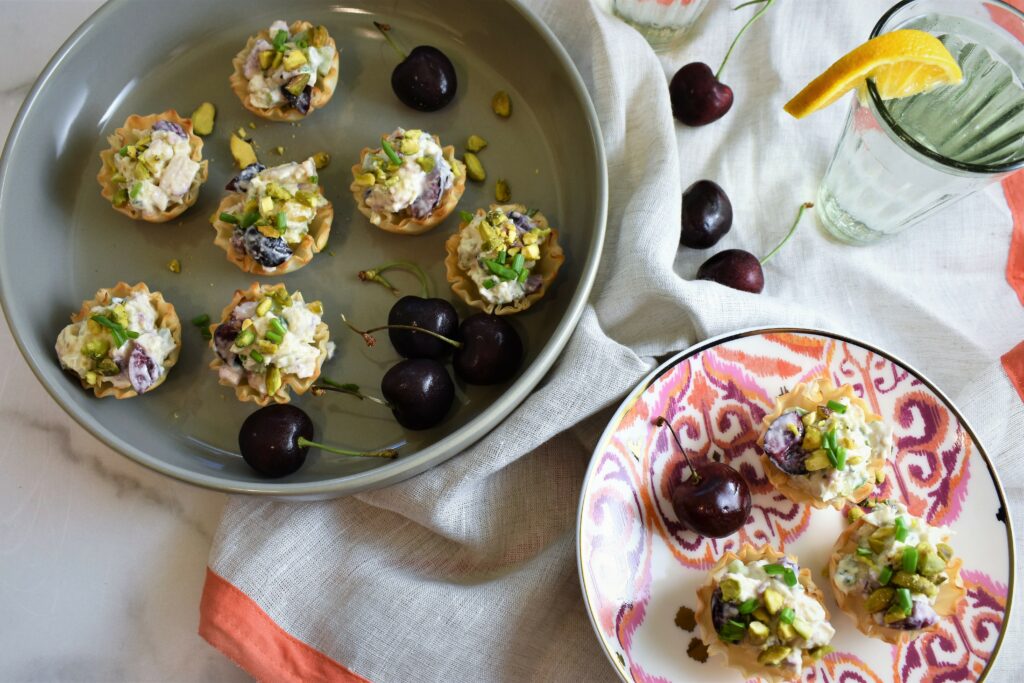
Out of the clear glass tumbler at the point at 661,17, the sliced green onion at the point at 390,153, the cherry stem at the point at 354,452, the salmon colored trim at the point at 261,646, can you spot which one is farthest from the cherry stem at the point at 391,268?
the clear glass tumbler at the point at 661,17

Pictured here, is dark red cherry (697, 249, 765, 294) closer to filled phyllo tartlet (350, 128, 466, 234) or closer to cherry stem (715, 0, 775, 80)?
cherry stem (715, 0, 775, 80)

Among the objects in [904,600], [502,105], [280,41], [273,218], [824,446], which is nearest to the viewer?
[904,600]

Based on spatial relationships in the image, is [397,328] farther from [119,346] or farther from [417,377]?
[119,346]

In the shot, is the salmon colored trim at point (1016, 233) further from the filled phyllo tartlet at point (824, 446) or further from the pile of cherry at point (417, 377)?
the pile of cherry at point (417, 377)

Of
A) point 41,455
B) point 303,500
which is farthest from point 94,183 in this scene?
point 303,500

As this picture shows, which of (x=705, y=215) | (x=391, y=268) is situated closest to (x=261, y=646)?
(x=391, y=268)

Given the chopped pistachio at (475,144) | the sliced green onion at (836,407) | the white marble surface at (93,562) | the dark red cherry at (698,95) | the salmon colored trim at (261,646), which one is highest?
the dark red cherry at (698,95)

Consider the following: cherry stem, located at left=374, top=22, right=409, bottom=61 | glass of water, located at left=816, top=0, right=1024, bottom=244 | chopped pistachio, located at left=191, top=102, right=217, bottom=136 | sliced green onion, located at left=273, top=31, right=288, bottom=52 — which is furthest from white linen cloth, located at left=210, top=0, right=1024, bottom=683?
chopped pistachio, located at left=191, top=102, right=217, bottom=136
